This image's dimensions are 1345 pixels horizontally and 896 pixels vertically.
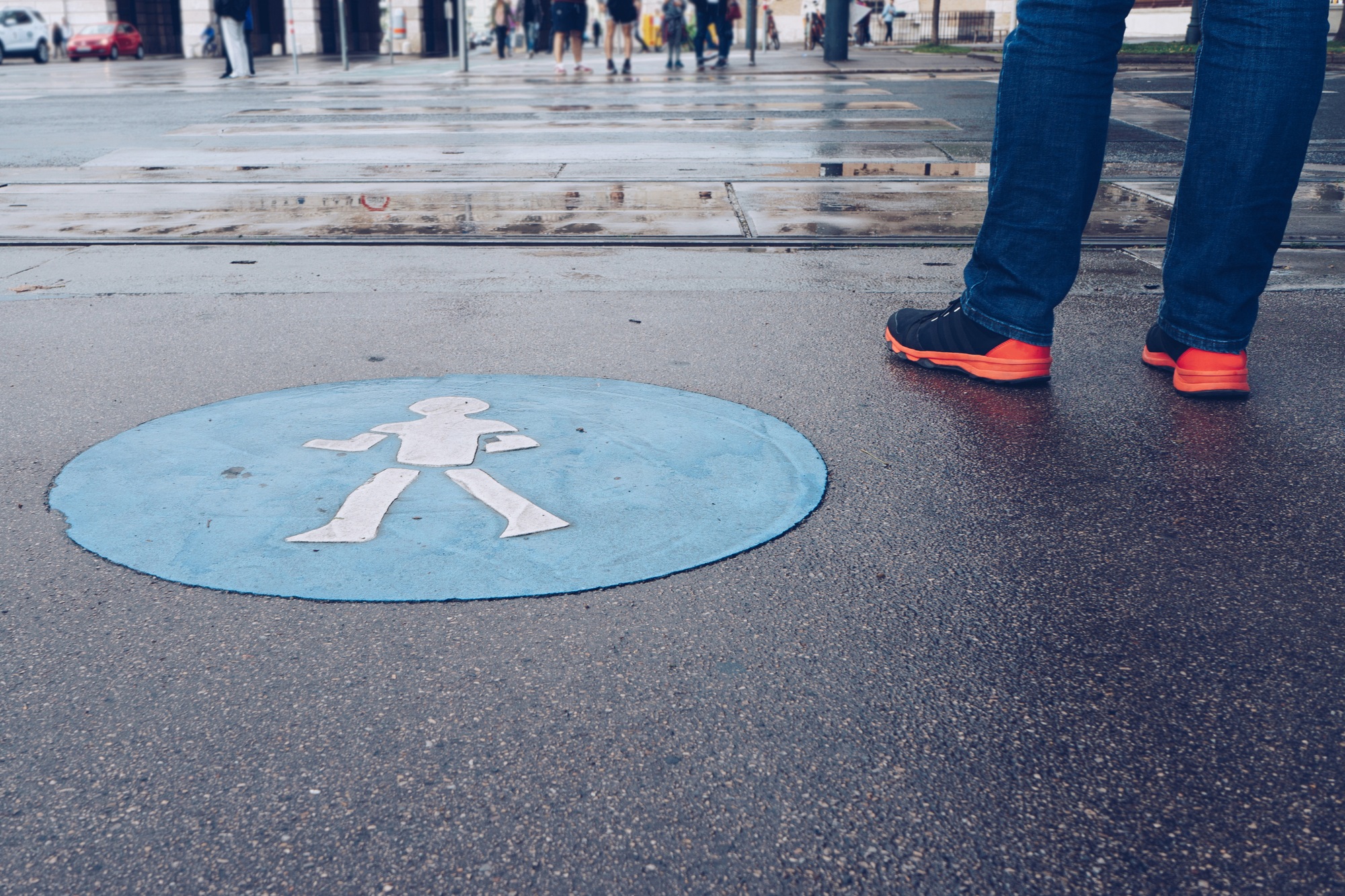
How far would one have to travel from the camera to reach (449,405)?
3066mm

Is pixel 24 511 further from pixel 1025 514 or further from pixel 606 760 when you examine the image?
pixel 1025 514

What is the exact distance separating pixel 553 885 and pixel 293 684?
0.63m

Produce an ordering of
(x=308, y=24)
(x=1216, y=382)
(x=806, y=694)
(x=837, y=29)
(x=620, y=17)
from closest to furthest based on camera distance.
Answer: (x=806, y=694)
(x=1216, y=382)
(x=620, y=17)
(x=837, y=29)
(x=308, y=24)

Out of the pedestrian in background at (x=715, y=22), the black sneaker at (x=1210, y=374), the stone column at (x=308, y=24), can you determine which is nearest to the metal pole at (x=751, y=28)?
the pedestrian in background at (x=715, y=22)

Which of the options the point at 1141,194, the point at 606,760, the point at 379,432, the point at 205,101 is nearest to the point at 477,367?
the point at 379,432

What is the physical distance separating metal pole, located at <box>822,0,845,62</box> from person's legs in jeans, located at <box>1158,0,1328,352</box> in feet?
67.6

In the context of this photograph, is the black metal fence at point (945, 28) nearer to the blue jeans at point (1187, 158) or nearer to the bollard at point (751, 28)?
the bollard at point (751, 28)

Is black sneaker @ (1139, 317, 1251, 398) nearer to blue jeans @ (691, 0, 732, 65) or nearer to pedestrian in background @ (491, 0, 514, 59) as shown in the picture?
blue jeans @ (691, 0, 732, 65)

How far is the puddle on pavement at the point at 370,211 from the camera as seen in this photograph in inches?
229

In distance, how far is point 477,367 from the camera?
11.5ft

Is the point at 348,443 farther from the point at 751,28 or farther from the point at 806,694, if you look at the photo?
the point at 751,28

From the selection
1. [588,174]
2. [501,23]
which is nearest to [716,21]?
[501,23]

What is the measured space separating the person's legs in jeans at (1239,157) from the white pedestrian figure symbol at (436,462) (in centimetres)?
187

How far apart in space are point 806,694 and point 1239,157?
83.9 inches
